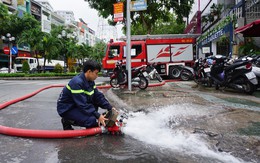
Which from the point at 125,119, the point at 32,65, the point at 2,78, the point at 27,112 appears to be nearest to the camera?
the point at 125,119

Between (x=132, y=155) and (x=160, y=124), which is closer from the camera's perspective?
(x=132, y=155)

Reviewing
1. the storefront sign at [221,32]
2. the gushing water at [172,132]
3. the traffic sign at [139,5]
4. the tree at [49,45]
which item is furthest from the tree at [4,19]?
the gushing water at [172,132]

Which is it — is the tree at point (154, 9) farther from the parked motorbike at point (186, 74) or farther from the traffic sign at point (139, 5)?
the traffic sign at point (139, 5)

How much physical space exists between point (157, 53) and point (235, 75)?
7605 mm

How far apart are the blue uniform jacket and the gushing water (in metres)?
0.58

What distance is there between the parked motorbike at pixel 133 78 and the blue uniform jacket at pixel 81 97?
545cm

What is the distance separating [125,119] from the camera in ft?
13.5

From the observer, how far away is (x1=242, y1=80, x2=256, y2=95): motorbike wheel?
743 centimetres

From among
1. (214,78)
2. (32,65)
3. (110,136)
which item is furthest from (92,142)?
(32,65)

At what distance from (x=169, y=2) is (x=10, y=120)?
19.6 metres

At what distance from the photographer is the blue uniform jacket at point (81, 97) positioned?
3.39 metres

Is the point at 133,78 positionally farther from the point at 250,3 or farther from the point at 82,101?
the point at 250,3

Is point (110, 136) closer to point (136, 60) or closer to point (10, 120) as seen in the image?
point (10, 120)

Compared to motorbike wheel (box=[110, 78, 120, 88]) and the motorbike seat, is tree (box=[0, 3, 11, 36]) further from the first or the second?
the motorbike seat
